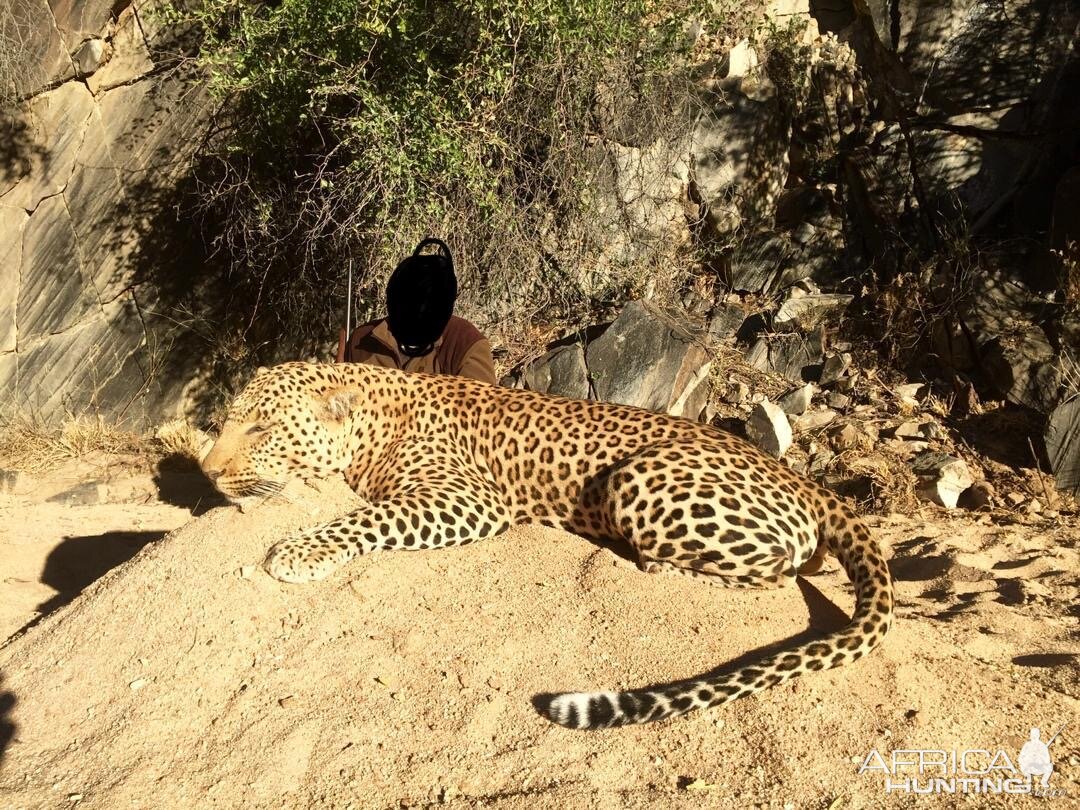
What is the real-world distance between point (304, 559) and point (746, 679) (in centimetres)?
215

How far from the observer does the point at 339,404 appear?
18.5ft

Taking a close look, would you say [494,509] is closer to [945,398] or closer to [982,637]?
[982,637]

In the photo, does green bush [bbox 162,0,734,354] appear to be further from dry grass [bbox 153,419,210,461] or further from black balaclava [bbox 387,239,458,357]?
dry grass [bbox 153,419,210,461]

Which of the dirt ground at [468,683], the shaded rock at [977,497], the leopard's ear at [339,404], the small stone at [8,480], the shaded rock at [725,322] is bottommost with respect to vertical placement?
the shaded rock at [977,497]

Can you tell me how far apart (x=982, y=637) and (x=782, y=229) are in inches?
295

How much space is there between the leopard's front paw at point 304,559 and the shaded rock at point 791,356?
20.8ft

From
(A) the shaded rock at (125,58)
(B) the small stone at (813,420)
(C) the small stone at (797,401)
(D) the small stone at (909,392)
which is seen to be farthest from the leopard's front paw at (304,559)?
(A) the shaded rock at (125,58)

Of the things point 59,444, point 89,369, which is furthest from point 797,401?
point 89,369

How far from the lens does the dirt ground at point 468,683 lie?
3449 mm

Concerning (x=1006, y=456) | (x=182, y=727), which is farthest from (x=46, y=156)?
(x=1006, y=456)

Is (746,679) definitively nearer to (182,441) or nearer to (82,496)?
(82,496)

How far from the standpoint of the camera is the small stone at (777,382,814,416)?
30.1 feet

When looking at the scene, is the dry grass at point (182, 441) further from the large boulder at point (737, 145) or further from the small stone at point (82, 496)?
the large boulder at point (737, 145)

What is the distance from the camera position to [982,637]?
15.1 ft
